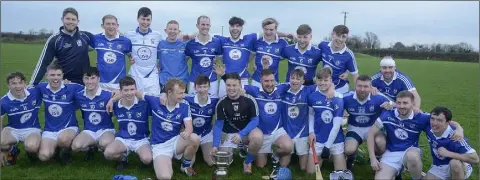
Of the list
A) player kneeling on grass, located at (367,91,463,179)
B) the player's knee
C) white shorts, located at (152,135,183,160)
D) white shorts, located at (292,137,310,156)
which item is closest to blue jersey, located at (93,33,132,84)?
white shorts, located at (152,135,183,160)

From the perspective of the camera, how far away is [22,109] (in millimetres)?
5473

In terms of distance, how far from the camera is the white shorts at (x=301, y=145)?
18.6 feet

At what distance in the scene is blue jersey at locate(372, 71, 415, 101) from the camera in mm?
5984

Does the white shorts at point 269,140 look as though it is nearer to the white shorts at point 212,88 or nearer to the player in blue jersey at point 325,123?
the player in blue jersey at point 325,123

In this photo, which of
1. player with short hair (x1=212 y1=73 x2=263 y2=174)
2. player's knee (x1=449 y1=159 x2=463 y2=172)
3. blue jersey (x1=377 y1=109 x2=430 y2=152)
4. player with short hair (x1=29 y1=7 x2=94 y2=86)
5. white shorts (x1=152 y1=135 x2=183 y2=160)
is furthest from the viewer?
player with short hair (x1=29 y1=7 x2=94 y2=86)

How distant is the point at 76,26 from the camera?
20.6 ft

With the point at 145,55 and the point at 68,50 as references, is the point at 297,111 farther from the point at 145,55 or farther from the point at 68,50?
the point at 68,50

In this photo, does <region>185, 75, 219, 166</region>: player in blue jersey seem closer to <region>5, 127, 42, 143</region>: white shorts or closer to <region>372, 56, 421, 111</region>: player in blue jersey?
<region>5, 127, 42, 143</region>: white shorts

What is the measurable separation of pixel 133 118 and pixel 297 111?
2.07 meters

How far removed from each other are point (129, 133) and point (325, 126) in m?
2.44

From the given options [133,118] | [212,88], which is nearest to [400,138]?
[212,88]

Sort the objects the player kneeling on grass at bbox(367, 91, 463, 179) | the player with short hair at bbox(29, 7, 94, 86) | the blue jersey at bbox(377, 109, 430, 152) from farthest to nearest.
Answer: the player with short hair at bbox(29, 7, 94, 86), the blue jersey at bbox(377, 109, 430, 152), the player kneeling on grass at bbox(367, 91, 463, 179)

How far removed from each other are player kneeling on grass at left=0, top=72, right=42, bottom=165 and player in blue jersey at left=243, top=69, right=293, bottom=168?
2664mm

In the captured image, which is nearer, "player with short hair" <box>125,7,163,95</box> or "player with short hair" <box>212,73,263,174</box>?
"player with short hair" <box>212,73,263,174</box>
